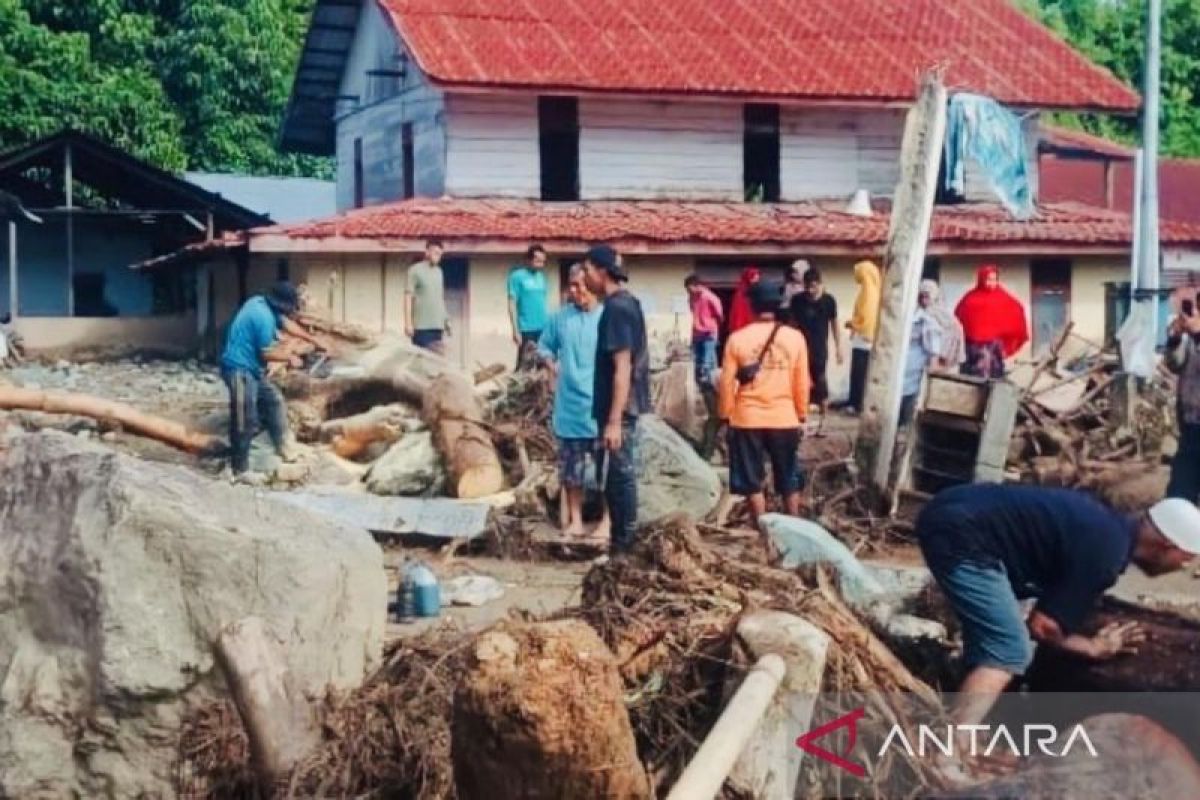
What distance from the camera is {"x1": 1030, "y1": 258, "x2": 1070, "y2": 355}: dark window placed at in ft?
81.9

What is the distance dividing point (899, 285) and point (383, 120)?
52.4ft

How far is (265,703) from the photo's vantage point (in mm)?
6734

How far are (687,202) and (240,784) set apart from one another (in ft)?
62.2

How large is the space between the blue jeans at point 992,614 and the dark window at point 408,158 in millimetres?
20323

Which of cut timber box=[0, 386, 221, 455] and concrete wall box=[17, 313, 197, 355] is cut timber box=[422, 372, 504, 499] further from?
concrete wall box=[17, 313, 197, 355]

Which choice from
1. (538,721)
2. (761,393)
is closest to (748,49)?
(761,393)

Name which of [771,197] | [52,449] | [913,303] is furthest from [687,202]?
[52,449]

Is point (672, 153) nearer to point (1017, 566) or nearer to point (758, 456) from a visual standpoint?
point (758, 456)

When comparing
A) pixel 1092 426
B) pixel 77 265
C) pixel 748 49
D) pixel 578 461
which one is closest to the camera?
pixel 578 461

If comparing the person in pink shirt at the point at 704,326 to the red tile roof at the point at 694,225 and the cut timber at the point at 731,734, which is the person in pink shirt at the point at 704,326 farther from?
the cut timber at the point at 731,734

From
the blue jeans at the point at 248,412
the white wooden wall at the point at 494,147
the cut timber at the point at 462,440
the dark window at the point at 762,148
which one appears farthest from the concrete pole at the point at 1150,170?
the white wooden wall at the point at 494,147

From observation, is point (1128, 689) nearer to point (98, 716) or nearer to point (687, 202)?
point (98, 716)

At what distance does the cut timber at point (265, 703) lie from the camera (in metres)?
6.69

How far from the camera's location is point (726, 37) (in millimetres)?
26344
